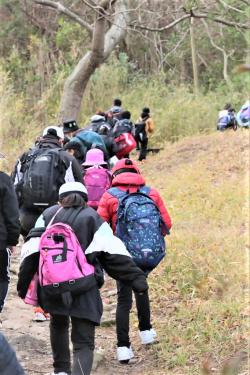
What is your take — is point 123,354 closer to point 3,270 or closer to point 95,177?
point 3,270

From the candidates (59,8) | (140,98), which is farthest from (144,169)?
(140,98)

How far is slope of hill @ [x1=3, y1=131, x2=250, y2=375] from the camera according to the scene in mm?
5438

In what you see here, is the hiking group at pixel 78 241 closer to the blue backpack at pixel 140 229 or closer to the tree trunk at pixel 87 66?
the blue backpack at pixel 140 229

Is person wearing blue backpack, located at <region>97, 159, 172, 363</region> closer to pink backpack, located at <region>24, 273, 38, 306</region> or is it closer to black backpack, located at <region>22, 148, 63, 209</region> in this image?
black backpack, located at <region>22, 148, 63, 209</region>

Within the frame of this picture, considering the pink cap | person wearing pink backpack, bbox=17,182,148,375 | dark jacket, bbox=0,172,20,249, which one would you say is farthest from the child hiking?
the pink cap

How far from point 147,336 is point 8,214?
62.9 inches

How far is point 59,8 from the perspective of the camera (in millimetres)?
14859

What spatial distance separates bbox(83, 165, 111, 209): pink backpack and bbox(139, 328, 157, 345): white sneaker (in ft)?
5.49

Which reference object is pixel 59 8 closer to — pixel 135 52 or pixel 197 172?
pixel 197 172

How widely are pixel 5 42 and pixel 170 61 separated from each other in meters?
7.01

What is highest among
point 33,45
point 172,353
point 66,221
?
point 33,45

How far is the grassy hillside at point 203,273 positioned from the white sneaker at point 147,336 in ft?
0.25

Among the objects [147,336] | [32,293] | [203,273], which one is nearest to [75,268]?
[32,293]

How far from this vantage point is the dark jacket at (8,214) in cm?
502
